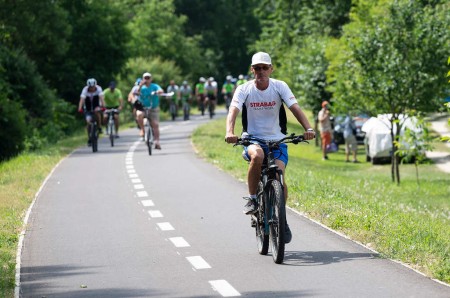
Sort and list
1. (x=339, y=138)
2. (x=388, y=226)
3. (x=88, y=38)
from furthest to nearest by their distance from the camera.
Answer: (x=88, y=38)
(x=339, y=138)
(x=388, y=226)

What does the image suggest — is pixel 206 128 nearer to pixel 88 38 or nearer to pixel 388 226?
pixel 88 38

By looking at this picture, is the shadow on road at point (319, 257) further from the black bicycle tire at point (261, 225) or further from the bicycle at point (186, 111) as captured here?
the bicycle at point (186, 111)

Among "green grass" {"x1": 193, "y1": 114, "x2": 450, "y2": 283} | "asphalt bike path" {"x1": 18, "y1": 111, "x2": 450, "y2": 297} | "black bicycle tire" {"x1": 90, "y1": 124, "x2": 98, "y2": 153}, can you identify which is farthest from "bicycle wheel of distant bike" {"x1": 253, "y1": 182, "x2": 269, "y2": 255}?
"black bicycle tire" {"x1": 90, "y1": 124, "x2": 98, "y2": 153}

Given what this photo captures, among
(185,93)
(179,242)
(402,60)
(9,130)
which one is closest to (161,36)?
(185,93)

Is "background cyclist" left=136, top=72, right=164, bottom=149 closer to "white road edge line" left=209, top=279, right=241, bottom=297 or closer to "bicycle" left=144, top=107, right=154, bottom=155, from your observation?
"bicycle" left=144, top=107, right=154, bottom=155

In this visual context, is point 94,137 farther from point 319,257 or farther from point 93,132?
point 319,257

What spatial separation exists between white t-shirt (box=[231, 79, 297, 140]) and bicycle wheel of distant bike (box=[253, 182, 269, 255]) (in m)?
0.51

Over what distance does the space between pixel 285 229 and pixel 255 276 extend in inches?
26.9

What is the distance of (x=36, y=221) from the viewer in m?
15.1

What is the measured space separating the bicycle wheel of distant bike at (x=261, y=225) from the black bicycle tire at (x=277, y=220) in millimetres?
219

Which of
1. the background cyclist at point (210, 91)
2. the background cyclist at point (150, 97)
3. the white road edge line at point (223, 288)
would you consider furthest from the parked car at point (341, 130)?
the white road edge line at point (223, 288)

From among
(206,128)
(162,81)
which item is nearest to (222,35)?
(162,81)

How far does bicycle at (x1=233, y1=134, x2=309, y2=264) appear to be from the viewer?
10.4 metres

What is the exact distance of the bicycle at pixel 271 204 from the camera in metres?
10.4
